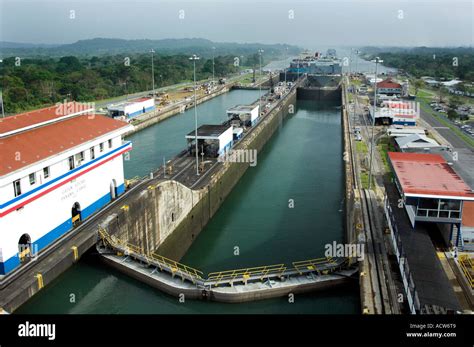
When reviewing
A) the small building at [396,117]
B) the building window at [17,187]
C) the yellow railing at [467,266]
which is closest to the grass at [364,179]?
the yellow railing at [467,266]

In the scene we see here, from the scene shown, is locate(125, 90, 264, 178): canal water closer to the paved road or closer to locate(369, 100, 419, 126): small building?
locate(369, 100, 419, 126): small building

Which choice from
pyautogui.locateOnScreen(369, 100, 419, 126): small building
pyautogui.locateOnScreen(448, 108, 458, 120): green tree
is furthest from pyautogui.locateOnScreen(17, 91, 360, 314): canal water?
pyautogui.locateOnScreen(448, 108, 458, 120): green tree

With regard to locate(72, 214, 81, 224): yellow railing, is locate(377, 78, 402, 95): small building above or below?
above

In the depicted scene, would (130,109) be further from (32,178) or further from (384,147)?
(32,178)

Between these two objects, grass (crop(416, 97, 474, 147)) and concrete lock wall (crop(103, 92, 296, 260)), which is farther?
grass (crop(416, 97, 474, 147))

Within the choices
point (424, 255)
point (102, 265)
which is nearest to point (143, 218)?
point (102, 265)

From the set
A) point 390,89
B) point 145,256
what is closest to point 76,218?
point 145,256
